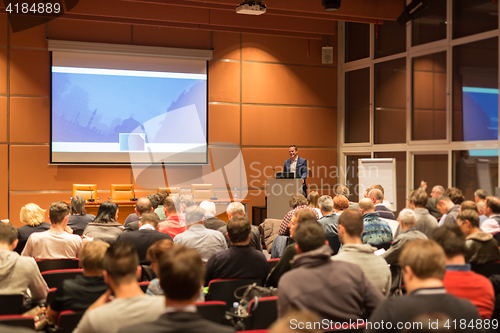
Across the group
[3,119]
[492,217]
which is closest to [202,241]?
[492,217]

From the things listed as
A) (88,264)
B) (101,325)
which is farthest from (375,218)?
(101,325)

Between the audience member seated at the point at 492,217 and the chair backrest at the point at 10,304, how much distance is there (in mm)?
3825

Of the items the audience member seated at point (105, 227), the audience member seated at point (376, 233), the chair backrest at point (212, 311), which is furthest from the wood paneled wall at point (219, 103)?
the chair backrest at point (212, 311)

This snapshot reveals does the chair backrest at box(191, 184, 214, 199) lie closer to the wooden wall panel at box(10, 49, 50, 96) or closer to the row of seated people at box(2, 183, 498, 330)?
the wooden wall panel at box(10, 49, 50, 96)

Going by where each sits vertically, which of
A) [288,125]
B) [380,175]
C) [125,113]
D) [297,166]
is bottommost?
[380,175]

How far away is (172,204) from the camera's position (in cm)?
454

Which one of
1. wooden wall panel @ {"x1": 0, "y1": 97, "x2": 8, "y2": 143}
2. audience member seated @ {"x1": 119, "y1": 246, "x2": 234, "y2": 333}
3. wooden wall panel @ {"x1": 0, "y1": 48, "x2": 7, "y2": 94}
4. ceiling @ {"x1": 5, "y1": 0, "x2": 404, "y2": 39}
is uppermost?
ceiling @ {"x1": 5, "y1": 0, "x2": 404, "y2": 39}

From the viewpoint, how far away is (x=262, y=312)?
2387 millimetres

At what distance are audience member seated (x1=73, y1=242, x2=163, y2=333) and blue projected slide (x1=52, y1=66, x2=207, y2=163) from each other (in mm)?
7079

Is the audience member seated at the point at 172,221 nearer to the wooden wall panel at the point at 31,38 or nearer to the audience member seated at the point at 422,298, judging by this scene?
the audience member seated at the point at 422,298

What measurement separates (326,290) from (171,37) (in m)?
8.01

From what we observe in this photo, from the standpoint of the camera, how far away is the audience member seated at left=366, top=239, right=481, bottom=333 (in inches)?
65.3

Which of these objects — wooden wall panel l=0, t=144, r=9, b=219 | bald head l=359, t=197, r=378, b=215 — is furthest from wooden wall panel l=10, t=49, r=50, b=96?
bald head l=359, t=197, r=378, b=215

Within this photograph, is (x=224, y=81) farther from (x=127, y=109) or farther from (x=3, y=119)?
(x=3, y=119)
